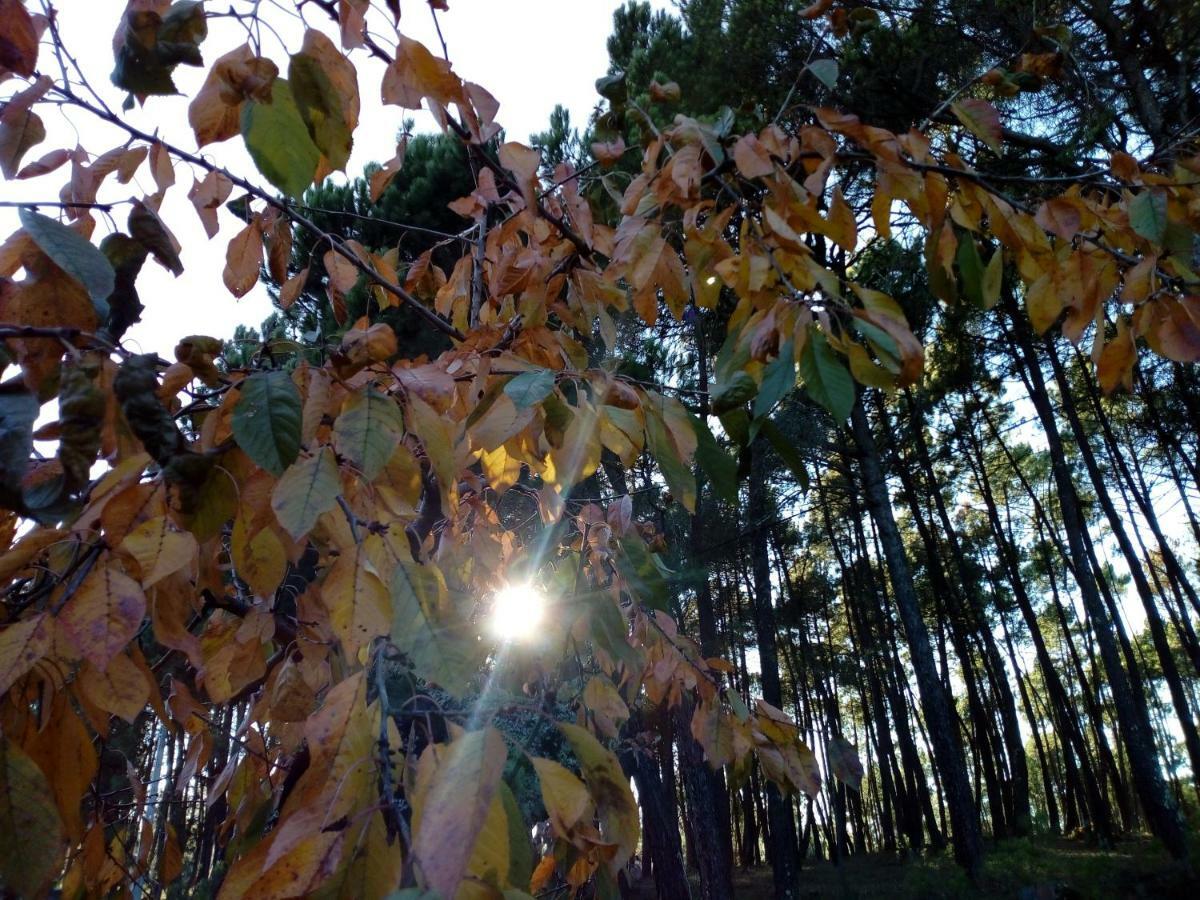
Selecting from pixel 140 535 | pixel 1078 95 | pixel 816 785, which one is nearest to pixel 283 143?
pixel 140 535

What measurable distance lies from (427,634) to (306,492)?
0.50 feet

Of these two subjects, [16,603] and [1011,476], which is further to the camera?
[1011,476]

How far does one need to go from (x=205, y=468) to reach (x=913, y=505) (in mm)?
13189

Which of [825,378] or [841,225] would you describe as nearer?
[825,378]

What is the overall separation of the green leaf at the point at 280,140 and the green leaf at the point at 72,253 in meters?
0.15

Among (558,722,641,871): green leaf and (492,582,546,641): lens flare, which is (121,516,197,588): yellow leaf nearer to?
(558,722,641,871): green leaf

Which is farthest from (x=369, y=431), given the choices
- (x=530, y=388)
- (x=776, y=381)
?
(x=776, y=381)

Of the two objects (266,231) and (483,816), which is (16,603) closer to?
(483,816)

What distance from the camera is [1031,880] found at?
8.27 meters

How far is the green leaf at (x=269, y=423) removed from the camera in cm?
52

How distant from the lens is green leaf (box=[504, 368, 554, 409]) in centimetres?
61

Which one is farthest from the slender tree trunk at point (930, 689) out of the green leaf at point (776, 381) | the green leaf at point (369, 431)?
the green leaf at point (369, 431)

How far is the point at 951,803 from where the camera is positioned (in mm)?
7125

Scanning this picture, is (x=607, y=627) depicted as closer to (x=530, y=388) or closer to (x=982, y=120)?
(x=530, y=388)
